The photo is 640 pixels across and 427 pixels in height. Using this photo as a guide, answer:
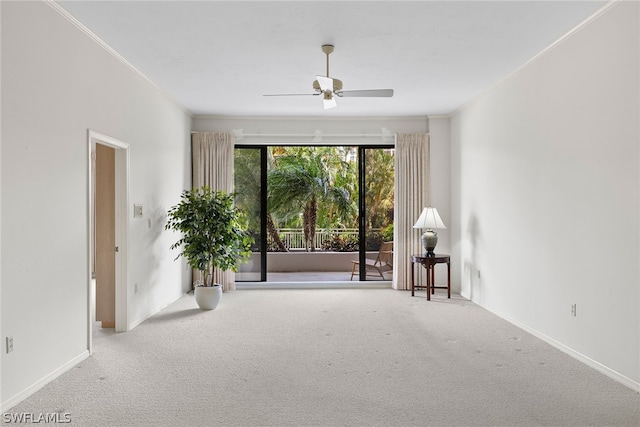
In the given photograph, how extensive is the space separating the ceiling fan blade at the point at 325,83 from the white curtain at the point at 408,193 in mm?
3187

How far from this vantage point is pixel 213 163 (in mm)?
7043

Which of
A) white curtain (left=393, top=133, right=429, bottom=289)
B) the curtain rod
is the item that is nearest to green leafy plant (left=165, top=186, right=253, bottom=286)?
the curtain rod

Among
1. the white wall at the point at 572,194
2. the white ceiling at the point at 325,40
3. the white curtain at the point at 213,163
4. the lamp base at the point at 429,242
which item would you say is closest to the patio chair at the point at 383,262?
the lamp base at the point at 429,242

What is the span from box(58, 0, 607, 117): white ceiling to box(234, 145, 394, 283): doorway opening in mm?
1906

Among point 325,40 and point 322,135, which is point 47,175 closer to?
point 325,40

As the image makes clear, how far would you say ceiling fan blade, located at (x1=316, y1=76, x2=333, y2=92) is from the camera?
13.2 feet

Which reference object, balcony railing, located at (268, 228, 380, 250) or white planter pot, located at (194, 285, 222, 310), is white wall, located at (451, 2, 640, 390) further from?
balcony railing, located at (268, 228, 380, 250)

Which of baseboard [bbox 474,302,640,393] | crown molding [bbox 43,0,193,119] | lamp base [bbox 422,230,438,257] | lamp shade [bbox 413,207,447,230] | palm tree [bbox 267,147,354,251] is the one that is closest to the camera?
baseboard [bbox 474,302,640,393]

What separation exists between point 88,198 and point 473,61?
382cm

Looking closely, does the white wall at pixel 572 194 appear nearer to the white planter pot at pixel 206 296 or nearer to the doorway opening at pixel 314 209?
the doorway opening at pixel 314 209

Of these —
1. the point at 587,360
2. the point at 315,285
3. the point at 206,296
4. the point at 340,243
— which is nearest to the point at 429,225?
the point at 315,285

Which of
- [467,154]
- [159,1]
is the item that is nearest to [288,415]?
[159,1]

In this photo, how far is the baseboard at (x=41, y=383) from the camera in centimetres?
287

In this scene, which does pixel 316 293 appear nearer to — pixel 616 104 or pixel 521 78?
pixel 521 78
